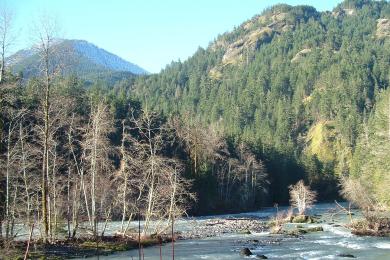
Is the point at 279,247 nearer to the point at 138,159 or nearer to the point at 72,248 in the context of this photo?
the point at 138,159

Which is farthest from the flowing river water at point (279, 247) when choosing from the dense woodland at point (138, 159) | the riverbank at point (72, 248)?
the dense woodland at point (138, 159)

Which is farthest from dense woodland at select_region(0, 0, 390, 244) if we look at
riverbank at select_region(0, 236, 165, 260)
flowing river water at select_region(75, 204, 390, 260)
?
flowing river water at select_region(75, 204, 390, 260)

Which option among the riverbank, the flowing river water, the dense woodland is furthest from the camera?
the flowing river water

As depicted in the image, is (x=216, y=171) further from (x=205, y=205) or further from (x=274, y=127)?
(x=274, y=127)

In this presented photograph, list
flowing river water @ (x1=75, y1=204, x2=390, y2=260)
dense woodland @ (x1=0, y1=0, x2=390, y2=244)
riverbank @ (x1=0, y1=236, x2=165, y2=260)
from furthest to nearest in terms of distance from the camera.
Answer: flowing river water @ (x1=75, y1=204, x2=390, y2=260) → dense woodland @ (x1=0, y1=0, x2=390, y2=244) → riverbank @ (x1=0, y1=236, x2=165, y2=260)

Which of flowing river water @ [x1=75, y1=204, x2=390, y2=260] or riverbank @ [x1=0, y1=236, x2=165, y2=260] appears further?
flowing river water @ [x1=75, y1=204, x2=390, y2=260]

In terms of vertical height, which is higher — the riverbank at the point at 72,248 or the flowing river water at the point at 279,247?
the riverbank at the point at 72,248

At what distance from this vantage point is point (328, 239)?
42.8 m

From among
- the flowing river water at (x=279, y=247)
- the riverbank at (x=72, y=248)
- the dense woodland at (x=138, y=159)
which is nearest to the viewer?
the riverbank at (x=72, y=248)

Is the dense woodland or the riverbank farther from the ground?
the dense woodland

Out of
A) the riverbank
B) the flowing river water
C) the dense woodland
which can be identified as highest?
the dense woodland

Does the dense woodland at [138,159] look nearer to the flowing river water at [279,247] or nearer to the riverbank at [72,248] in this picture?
the riverbank at [72,248]

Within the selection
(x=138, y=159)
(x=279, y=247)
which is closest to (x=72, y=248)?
(x=138, y=159)

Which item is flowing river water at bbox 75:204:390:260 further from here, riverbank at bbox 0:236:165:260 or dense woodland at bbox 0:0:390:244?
dense woodland at bbox 0:0:390:244
